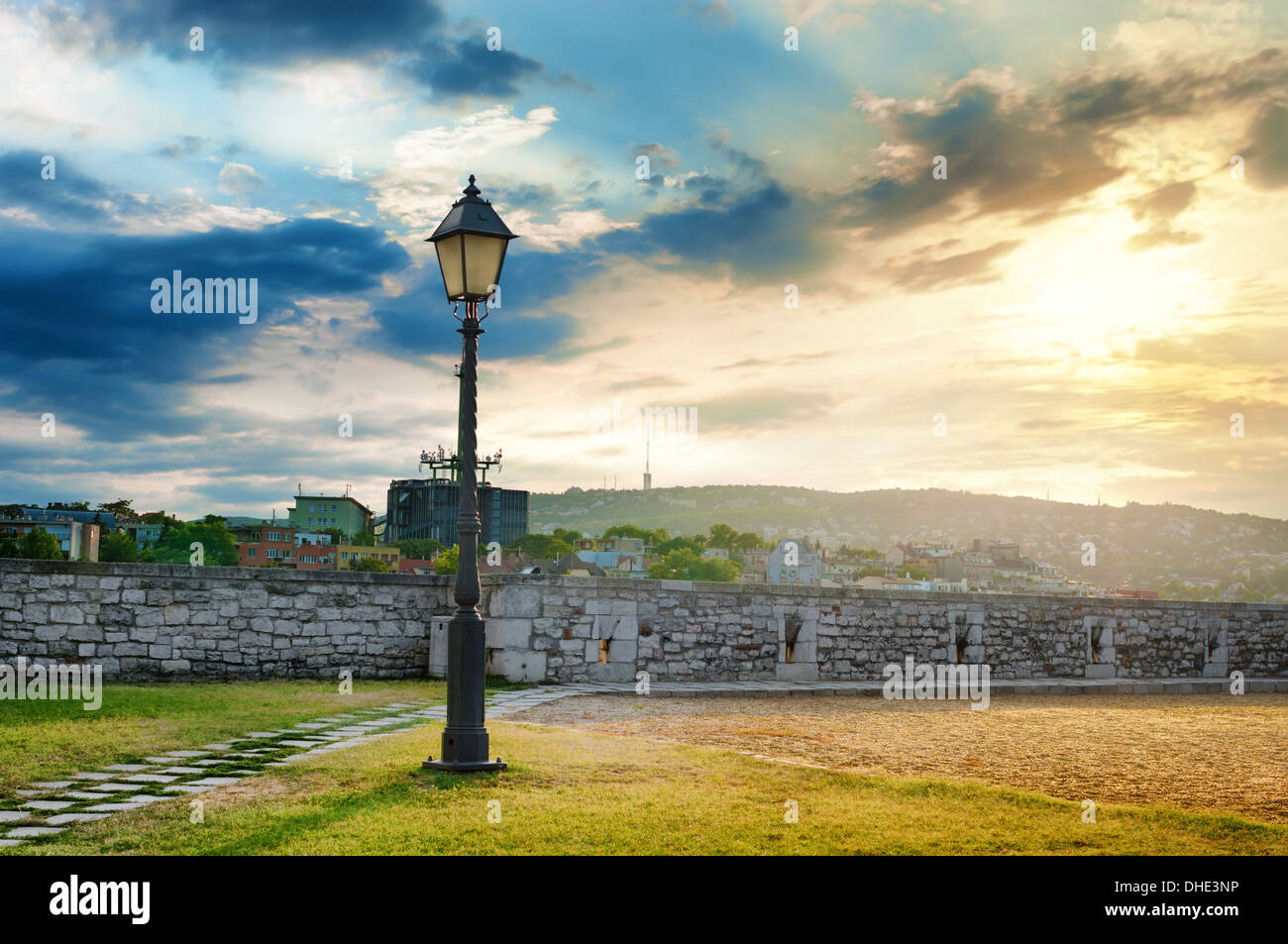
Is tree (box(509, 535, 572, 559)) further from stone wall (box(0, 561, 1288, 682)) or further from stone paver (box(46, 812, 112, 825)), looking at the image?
stone paver (box(46, 812, 112, 825))

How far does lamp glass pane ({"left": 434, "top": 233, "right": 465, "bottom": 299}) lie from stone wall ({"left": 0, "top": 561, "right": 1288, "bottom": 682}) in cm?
657

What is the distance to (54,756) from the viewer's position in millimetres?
6684

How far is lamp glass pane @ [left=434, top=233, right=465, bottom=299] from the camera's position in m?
7.27

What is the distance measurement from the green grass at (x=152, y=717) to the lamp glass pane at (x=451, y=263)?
4.01 meters

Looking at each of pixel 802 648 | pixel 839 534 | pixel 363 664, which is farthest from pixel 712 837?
pixel 839 534

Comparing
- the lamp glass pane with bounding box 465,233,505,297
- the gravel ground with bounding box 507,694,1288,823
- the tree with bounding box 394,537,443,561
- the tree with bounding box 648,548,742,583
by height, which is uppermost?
the lamp glass pane with bounding box 465,233,505,297

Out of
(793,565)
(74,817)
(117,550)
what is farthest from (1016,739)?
(117,550)

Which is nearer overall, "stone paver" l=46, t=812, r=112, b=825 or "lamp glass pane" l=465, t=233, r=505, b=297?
"stone paver" l=46, t=812, r=112, b=825

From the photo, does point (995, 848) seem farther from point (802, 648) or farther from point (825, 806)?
point (802, 648)

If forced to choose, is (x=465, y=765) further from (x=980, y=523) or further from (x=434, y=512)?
(x=434, y=512)

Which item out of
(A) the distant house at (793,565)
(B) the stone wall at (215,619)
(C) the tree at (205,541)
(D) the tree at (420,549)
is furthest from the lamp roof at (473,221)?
(D) the tree at (420,549)

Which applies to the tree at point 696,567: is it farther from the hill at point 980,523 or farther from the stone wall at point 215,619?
the stone wall at point 215,619

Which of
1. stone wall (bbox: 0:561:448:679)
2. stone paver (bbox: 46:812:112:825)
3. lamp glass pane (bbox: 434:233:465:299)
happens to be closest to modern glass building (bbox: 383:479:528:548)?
stone wall (bbox: 0:561:448:679)
